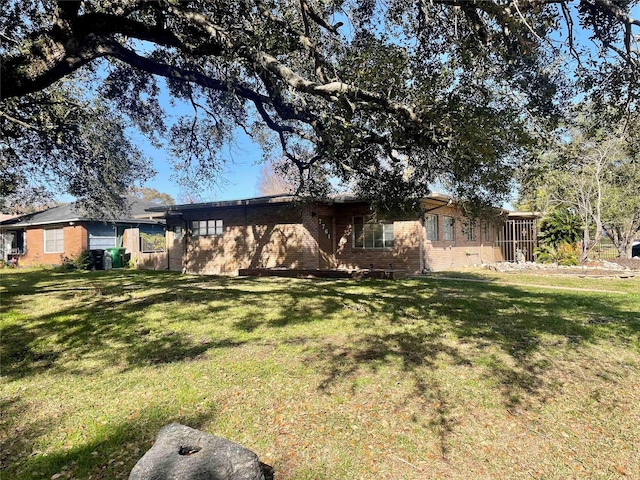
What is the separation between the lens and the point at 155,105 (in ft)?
32.2

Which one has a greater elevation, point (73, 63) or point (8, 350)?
point (73, 63)

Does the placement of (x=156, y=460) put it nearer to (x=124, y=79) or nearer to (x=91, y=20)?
(x=91, y=20)

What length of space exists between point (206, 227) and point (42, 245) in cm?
1134

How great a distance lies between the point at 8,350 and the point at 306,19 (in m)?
6.02

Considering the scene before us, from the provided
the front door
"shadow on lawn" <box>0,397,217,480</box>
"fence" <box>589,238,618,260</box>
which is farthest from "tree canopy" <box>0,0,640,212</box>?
"fence" <box>589,238,618,260</box>

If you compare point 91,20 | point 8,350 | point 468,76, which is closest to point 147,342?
point 8,350

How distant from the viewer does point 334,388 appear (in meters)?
4.06

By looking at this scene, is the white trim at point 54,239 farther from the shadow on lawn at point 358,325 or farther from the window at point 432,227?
the window at point 432,227

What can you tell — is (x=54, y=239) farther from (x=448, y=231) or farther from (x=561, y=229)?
(x=561, y=229)

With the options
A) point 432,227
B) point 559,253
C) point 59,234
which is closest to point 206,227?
point 432,227

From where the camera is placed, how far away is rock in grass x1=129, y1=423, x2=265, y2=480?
245cm

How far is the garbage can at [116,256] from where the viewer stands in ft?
68.0

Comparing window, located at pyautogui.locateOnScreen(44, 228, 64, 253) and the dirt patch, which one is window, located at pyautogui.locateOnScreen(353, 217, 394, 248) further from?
window, located at pyautogui.locateOnScreen(44, 228, 64, 253)

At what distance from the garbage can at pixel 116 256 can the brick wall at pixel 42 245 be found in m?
1.35
